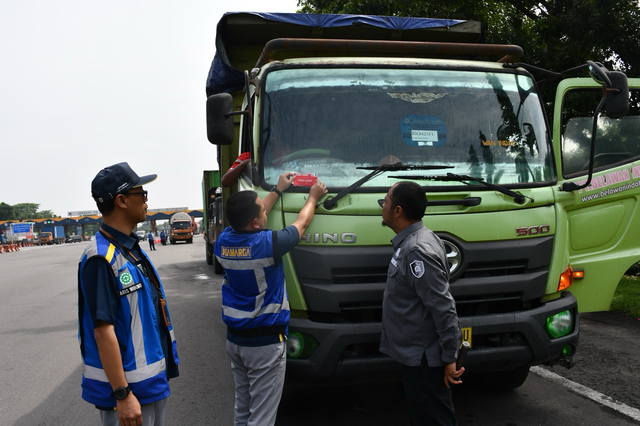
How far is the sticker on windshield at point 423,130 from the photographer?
360cm

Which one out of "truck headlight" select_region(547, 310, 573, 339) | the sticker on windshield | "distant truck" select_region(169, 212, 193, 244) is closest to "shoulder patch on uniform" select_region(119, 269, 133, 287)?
the sticker on windshield

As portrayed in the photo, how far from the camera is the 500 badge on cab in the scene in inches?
130

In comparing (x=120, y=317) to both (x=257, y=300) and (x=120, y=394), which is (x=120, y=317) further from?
(x=257, y=300)

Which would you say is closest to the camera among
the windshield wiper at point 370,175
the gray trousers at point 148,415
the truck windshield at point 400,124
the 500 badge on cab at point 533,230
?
the gray trousers at point 148,415

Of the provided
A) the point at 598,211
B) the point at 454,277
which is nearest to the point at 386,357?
the point at 454,277

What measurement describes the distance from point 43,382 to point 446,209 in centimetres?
454

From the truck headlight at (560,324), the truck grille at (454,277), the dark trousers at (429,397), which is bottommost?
the dark trousers at (429,397)

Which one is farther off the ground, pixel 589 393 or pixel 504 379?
pixel 504 379

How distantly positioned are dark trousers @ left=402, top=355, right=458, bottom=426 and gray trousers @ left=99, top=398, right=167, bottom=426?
1338mm

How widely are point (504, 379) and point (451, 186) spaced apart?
201 centimetres

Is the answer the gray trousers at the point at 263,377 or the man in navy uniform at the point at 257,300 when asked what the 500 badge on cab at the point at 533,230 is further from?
the gray trousers at the point at 263,377

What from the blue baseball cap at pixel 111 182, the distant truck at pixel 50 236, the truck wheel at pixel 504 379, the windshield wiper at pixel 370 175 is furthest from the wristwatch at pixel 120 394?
the distant truck at pixel 50 236

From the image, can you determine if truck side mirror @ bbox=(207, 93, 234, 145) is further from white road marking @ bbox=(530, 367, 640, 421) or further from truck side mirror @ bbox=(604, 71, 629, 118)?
white road marking @ bbox=(530, 367, 640, 421)

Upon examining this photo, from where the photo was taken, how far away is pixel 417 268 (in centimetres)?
263
